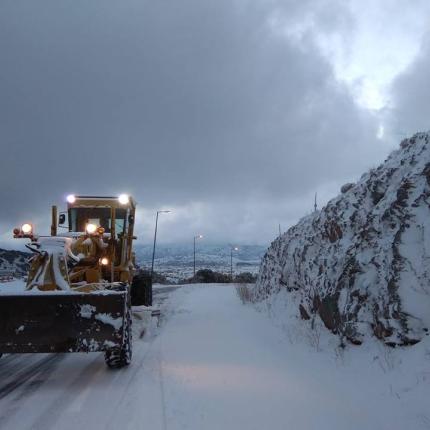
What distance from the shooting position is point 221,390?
651 cm

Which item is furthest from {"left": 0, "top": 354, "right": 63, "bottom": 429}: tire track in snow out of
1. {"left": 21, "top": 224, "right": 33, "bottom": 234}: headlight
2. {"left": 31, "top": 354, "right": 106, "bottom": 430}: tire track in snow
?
{"left": 21, "top": 224, "right": 33, "bottom": 234}: headlight

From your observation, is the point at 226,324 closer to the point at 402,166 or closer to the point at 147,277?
the point at 147,277

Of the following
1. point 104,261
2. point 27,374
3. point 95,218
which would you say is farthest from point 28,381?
point 95,218

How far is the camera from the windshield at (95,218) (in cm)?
1245

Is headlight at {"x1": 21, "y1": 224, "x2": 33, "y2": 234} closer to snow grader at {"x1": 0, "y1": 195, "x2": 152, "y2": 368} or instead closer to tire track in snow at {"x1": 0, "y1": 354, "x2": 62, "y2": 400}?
snow grader at {"x1": 0, "y1": 195, "x2": 152, "y2": 368}

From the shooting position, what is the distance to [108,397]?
634cm

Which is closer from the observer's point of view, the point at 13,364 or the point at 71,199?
the point at 13,364

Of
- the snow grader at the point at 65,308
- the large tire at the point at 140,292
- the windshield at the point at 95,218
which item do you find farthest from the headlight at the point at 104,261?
the large tire at the point at 140,292

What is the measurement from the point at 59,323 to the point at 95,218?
223 inches

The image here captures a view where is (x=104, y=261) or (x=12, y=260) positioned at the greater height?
(x=104, y=261)

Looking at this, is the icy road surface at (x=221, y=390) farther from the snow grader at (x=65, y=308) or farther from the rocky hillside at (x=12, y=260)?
the rocky hillside at (x=12, y=260)

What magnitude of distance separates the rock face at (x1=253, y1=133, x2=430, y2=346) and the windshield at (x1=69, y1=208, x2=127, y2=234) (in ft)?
15.8

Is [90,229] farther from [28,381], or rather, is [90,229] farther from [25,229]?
[28,381]

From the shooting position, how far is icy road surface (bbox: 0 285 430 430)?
525 cm
